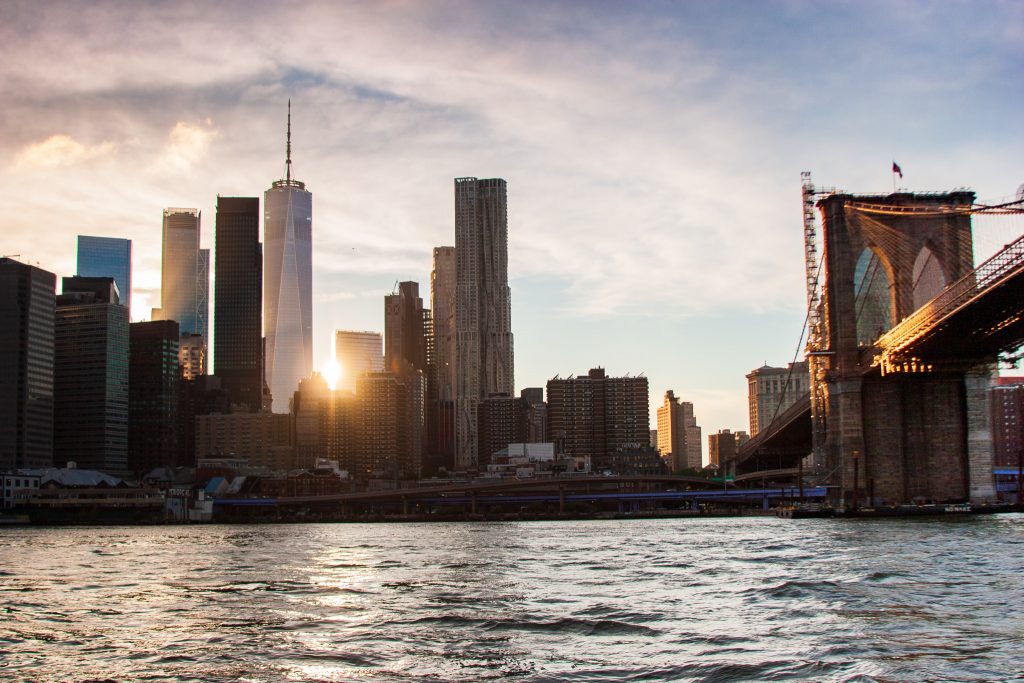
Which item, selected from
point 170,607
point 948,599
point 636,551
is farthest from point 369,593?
point 636,551

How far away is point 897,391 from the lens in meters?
88.2

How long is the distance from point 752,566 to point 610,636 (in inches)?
729

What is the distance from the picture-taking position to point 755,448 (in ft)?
457

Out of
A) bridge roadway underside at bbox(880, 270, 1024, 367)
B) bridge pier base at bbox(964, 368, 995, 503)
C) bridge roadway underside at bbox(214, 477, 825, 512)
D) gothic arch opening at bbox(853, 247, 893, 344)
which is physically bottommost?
bridge roadway underside at bbox(214, 477, 825, 512)

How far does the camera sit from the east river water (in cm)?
2141

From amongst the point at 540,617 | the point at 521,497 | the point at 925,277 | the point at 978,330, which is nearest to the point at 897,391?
the point at 925,277

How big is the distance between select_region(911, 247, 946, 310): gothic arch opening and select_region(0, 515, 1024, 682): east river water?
43.1 m

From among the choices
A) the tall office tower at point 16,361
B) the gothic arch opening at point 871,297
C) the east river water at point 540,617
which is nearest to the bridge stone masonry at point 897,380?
the gothic arch opening at point 871,297

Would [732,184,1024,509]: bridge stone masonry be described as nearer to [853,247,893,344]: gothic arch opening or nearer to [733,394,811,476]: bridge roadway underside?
[853,247,893,344]: gothic arch opening

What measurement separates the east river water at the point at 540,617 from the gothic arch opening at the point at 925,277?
43.1m

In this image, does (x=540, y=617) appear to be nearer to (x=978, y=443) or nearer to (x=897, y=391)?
(x=897, y=391)

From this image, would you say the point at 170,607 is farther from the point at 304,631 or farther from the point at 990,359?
the point at 990,359

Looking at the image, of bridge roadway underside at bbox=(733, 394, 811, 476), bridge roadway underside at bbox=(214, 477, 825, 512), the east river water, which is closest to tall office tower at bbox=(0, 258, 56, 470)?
bridge roadway underside at bbox=(214, 477, 825, 512)

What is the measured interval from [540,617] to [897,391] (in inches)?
2602
